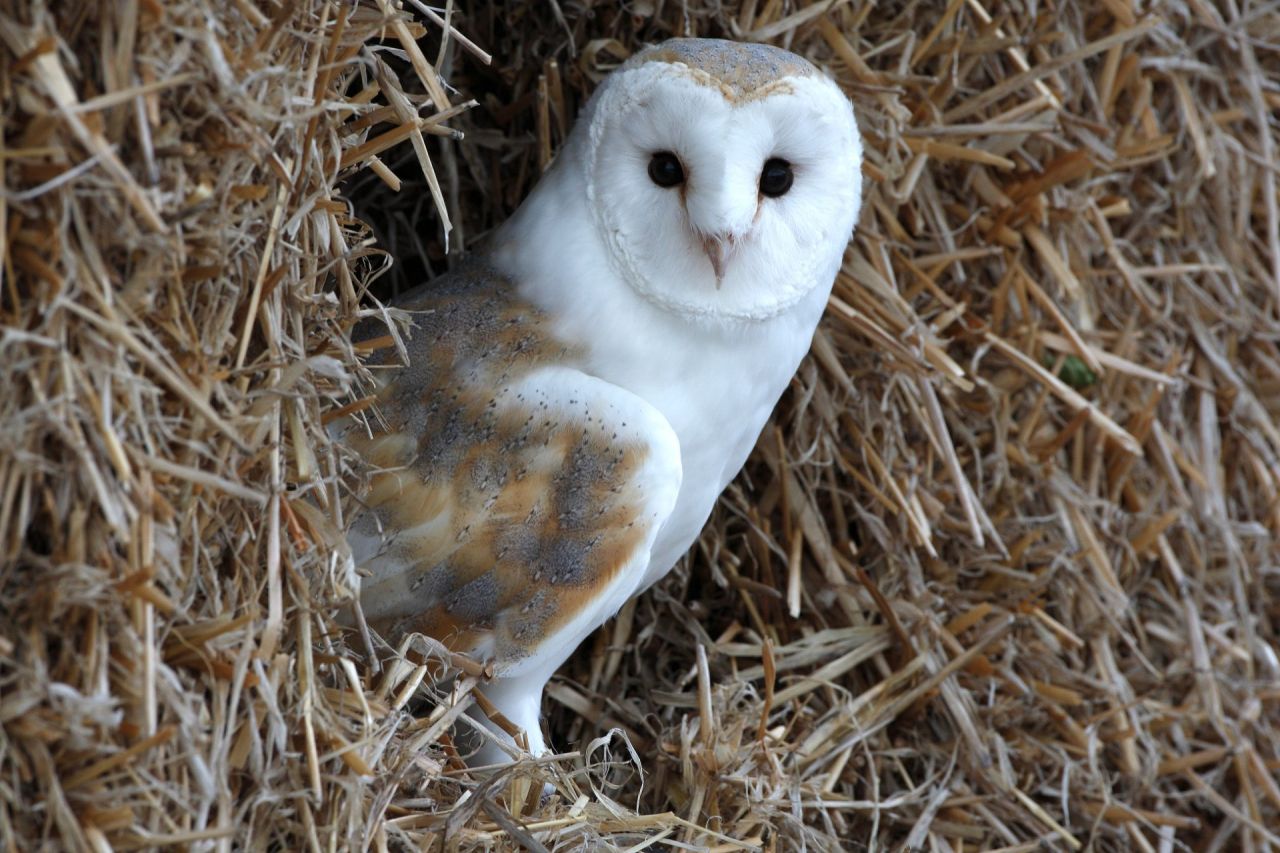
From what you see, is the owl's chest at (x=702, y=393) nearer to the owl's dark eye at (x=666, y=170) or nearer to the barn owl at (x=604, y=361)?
the barn owl at (x=604, y=361)

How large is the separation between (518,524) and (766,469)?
2.43ft

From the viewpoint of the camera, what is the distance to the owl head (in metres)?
1.61

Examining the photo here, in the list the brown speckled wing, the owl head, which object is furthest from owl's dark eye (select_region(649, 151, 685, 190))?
the brown speckled wing

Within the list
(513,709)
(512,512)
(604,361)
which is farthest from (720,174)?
(513,709)

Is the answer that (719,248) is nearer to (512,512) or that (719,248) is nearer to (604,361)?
(604,361)

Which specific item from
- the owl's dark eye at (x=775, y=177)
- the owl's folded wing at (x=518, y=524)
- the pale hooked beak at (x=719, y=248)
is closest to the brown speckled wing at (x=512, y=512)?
the owl's folded wing at (x=518, y=524)

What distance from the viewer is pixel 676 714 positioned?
2.08 metres

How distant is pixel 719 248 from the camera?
163cm

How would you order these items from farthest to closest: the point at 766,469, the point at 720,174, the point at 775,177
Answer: the point at 766,469 → the point at 775,177 → the point at 720,174

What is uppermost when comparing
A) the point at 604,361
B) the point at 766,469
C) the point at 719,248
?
the point at 719,248

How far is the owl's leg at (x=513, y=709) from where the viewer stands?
1.70 m

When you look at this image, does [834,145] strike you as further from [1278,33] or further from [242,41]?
[1278,33]

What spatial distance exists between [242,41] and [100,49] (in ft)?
0.51

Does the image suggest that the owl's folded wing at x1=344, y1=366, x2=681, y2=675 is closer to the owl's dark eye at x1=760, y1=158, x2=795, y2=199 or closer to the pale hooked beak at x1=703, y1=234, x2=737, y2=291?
the pale hooked beak at x1=703, y1=234, x2=737, y2=291
